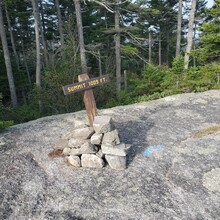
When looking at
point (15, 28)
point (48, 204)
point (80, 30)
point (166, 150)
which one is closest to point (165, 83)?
point (80, 30)

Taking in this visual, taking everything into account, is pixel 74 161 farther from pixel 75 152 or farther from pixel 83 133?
pixel 83 133

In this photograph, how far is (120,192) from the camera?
11.8 ft

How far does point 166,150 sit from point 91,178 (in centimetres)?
195

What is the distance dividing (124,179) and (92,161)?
73cm

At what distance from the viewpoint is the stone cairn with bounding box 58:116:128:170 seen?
418 centimetres

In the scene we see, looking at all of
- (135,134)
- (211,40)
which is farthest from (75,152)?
(211,40)

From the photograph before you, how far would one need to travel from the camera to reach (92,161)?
421 cm

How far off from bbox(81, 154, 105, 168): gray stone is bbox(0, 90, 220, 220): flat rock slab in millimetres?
98

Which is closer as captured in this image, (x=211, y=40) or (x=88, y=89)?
(x=88, y=89)

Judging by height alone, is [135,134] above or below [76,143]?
below

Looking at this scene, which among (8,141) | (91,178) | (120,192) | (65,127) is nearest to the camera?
(120,192)

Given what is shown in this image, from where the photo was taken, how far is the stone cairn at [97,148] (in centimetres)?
418

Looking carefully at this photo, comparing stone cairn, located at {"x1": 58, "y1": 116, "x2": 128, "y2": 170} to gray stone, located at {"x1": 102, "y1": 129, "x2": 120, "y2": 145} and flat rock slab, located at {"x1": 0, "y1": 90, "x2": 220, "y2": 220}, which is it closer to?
gray stone, located at {"x1": 102, "y1": 129, "x2": 120, "y2": 145}

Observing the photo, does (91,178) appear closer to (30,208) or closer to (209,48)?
(30,208)
